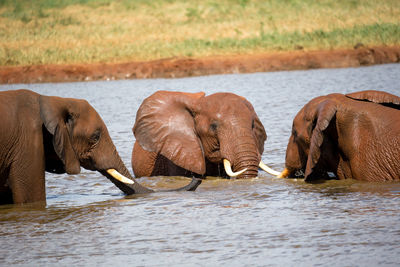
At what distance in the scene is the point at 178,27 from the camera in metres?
42.7

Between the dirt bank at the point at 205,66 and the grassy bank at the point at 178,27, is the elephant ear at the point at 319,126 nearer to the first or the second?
the dirt bank at the point at 205,66

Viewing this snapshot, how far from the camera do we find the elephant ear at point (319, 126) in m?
8.18

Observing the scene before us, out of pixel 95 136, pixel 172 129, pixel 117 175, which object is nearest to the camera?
pixel 95 136

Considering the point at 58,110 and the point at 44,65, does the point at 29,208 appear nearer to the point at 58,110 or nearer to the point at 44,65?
the point at 58,110

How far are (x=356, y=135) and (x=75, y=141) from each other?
2.90 m

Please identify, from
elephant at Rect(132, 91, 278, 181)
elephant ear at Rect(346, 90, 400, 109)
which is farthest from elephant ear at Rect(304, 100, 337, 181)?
elephant at Rect(132, 91, 278, 181)

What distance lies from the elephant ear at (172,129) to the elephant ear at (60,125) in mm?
2104

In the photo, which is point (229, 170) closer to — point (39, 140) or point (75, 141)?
point (75, 141)

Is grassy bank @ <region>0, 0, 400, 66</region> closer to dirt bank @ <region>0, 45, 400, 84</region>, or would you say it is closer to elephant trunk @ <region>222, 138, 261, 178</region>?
dirt bank @ <region>0, 45, 400, 84</region>

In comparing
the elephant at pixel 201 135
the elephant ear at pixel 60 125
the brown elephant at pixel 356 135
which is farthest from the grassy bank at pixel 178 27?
the elephant ear at pixel 60 125

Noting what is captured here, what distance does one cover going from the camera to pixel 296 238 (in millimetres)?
6340

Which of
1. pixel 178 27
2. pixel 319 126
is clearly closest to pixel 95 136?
pixel 319 126

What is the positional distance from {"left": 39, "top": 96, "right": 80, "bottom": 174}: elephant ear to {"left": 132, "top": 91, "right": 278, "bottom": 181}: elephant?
2069mm

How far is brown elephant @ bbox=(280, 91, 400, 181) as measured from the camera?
814 cm
